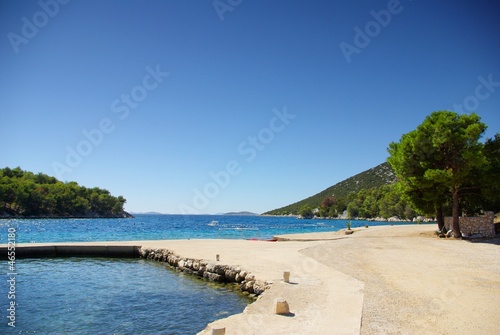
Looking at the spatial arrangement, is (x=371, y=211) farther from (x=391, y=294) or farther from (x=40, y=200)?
(x=391, y=294)

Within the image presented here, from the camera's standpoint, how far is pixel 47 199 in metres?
131

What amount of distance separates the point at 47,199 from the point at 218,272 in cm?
13877

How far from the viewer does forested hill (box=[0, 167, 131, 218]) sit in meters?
121

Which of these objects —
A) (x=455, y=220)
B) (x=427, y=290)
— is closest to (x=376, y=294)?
(x=427, y=290)

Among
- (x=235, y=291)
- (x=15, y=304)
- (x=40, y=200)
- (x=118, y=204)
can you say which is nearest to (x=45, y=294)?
(x=15, y=304)

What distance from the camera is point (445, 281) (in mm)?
12555

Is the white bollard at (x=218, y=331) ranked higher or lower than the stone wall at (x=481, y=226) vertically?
lower

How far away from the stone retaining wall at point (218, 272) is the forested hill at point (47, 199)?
122m

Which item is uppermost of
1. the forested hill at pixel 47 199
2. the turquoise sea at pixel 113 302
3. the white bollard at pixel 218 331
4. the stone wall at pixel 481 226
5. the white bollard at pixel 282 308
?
the forested hill at pixel 47 199

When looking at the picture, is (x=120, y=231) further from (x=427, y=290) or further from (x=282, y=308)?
(x=427, y=290)

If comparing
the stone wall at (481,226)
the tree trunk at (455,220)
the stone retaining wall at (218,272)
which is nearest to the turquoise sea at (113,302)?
the stone retaining wall at (218,272)

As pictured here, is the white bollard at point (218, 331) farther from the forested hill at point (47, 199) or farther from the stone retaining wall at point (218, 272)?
the forested hill at point (47, 199)

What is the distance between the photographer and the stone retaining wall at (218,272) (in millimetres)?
14216

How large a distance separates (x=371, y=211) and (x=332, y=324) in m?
162
